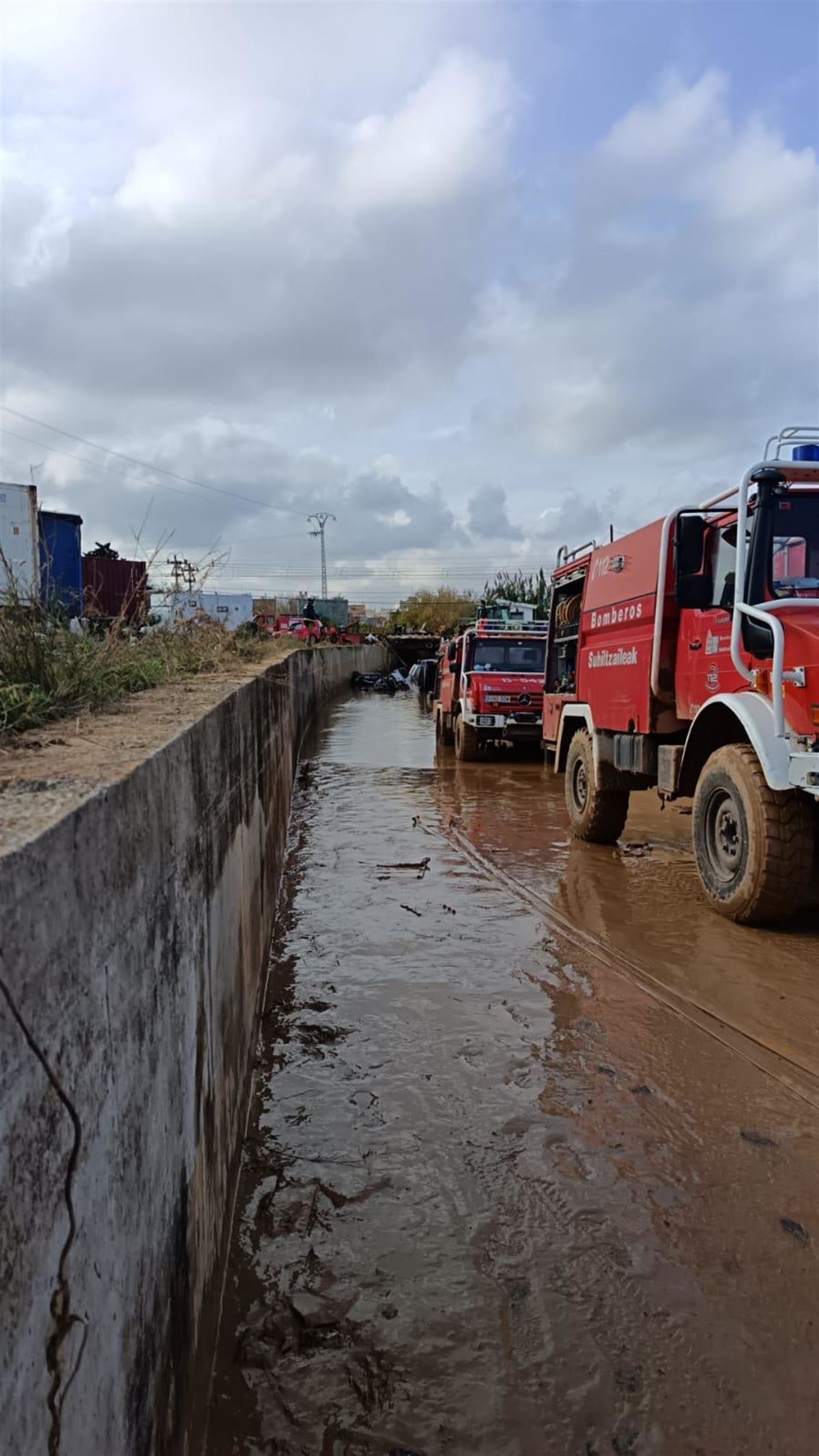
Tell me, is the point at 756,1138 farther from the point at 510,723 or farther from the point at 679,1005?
the point at 510,723

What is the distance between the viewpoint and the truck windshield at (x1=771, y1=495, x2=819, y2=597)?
20.5 ft


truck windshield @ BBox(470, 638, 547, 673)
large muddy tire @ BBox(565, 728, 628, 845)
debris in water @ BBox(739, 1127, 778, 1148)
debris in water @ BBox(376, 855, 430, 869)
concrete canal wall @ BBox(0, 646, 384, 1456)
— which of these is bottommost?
debris in water @ BBox(376, 855, 430, 869)

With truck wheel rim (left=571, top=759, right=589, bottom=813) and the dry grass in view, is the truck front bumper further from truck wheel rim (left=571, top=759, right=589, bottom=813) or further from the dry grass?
the dry grass

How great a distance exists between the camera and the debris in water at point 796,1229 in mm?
2996

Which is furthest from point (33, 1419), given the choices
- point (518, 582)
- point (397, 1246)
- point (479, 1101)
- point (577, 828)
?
point (518, 582)

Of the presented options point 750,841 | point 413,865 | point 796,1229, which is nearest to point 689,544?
point 750,841

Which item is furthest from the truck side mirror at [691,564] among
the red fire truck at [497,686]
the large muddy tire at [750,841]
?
the red fire truck at [497,686]

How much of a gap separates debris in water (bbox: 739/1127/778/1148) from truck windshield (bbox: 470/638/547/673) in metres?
12.2

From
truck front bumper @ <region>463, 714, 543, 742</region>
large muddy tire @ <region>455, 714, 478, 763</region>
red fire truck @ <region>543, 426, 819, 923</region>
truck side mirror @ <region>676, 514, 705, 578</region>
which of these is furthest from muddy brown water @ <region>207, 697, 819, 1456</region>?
large muddy tire @ <region>455, 714, 478, 763</region>

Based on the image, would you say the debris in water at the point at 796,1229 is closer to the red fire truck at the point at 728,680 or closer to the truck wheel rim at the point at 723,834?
the red fire truck at the point at 728,680

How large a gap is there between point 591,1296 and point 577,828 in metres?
6.81

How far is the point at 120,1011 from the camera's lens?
1.81 meters

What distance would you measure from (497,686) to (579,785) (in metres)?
5.59

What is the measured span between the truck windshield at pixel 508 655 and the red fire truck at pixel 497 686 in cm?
1
